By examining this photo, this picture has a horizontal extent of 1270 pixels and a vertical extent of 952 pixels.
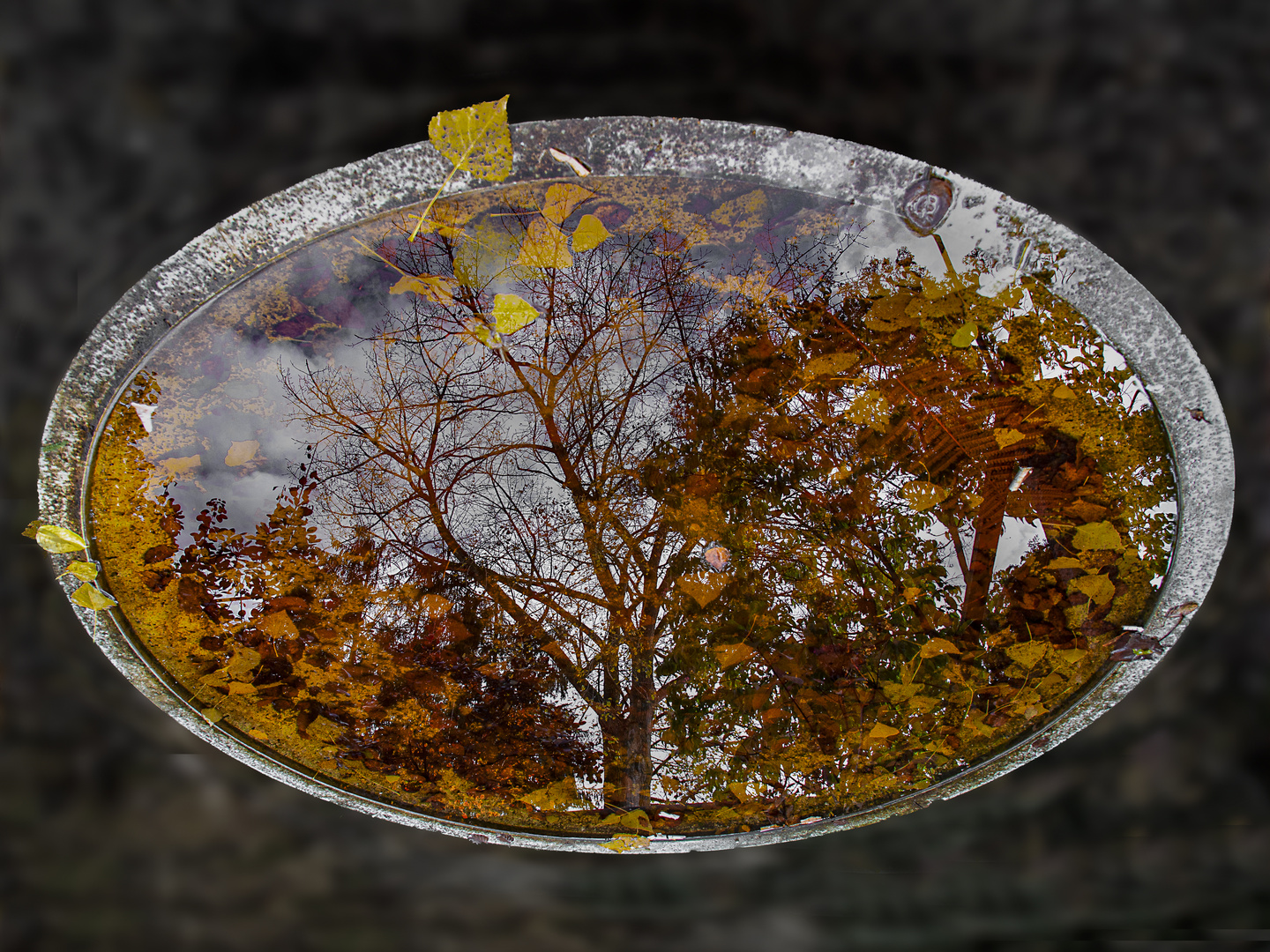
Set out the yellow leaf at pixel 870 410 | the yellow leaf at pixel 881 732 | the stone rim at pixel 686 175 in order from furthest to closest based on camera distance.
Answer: the yellow leaf at pixel 881 732
the yellow leaf at pixel 870 410
the stone rim at pixel 686 175

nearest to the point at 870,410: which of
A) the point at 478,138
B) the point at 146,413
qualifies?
the point at 478,138

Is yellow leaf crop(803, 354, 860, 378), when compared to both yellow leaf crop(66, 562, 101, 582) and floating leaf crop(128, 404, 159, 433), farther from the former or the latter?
yellow leaf crop(66, 562, 101, 582)

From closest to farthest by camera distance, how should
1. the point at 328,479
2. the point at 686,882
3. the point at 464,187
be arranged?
the point at 464,187, the point at 328,479, the point at 686,882

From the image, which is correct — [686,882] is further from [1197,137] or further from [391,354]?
[1197,137]

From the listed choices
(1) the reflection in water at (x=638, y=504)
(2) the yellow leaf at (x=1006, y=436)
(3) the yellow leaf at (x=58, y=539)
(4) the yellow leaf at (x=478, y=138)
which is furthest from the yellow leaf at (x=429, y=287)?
(2) the yellow leaf at (x=1006, y=436)

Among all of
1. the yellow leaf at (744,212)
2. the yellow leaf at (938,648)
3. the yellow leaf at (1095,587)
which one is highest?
the yellow leaf at (744,212)

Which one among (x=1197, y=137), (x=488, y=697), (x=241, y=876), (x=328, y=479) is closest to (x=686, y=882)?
(x=488, y=697)

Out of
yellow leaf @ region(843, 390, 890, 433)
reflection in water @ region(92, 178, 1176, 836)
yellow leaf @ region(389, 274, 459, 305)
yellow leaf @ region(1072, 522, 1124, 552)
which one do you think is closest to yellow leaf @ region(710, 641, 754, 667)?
reflection in water @ region(92, 178, 1176, 836)

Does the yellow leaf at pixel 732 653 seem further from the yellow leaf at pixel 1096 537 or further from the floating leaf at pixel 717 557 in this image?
the yellow leaf at pixel 1096 537
